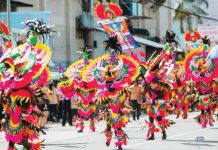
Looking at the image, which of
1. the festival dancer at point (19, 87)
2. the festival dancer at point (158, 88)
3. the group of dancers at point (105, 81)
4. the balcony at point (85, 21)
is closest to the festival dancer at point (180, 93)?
the group of dancers at point (105, 81)

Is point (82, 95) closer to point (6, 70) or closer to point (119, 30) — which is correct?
point (119, 30)

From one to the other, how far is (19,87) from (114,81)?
3221 mm

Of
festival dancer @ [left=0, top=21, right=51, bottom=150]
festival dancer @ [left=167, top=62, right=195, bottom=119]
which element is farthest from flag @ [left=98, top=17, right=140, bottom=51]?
festival dancer @ [left=167, top=62, right=195, bottom=119]

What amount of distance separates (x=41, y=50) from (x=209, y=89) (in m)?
7.75

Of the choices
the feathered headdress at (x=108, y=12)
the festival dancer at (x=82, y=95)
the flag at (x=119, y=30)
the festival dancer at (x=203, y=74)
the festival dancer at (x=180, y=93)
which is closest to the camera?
the feathered headdress at (x=108, y=12)

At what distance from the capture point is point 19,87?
10633mm

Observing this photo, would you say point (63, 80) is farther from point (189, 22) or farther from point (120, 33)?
point (189, 22)


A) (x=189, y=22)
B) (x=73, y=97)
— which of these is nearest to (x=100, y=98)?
(x=73, y=97)

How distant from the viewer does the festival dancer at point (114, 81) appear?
13391mm

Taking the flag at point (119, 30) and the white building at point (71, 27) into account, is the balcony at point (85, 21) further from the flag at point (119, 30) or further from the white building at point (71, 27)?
the flag at point (119, 30)

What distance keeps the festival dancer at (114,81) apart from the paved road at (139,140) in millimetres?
689

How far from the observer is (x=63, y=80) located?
19.8m

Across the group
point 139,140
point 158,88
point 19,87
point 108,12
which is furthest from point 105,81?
point 108,12

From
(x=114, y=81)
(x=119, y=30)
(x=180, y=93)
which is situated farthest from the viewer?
(x=180, y=93)
